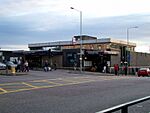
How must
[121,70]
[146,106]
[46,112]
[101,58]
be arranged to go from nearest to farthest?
[46,112] → [146,106] → [121,70] → [101,58]

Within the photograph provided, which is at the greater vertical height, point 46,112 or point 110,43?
point 110,43

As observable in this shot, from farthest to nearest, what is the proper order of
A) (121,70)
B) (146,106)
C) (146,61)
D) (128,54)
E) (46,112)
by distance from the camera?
1. (146,61)
2. (128,54)
3. (121,70)
4. (146,106)
5. (46,112)

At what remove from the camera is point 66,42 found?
91.8 m

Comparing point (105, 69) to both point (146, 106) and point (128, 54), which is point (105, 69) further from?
point (146, 106)

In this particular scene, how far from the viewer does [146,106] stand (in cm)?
1109

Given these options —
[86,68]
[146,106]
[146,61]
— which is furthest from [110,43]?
[146,106]

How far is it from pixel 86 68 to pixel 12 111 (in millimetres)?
49850

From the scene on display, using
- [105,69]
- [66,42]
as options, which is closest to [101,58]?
[105,69]

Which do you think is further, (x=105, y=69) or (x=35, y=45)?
(x=35, y=45)

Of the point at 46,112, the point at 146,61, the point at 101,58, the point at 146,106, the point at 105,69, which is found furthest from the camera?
the point at 146,61

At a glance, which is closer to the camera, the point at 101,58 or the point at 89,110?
the point at 89,110

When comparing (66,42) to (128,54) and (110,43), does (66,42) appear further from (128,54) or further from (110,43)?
(128,54)

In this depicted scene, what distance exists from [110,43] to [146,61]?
1605 centimetres

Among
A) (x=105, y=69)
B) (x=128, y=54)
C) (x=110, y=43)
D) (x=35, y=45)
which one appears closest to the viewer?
(x=105, y=69)
